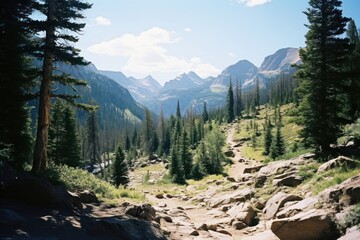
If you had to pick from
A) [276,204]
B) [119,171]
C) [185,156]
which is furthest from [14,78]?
[185,156]

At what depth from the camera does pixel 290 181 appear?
20.7m

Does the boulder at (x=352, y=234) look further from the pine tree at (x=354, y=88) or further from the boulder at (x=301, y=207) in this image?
the pine tree at (x=354, y=88)

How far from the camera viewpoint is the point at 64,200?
13758 mm

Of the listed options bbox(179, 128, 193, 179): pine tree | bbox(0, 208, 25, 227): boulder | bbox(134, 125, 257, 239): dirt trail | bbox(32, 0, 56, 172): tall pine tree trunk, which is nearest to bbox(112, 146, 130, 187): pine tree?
bbox(179, 128, 193, 179): pine tree

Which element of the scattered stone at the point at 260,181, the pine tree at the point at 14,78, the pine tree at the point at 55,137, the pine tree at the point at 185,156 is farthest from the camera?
the pine tree at the point at 185,156

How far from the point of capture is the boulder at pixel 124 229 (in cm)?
1148

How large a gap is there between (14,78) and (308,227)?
20139mm

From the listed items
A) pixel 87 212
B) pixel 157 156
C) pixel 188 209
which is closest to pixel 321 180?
pixel 188 209

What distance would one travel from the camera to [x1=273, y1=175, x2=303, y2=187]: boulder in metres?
20.3

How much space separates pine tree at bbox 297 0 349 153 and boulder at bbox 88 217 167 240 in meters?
16.7

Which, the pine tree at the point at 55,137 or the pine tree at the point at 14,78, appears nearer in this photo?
the pine tree at the point at 14,78

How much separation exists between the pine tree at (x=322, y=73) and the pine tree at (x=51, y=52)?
663 inches

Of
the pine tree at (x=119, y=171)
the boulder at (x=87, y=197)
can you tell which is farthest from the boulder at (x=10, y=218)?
the pine tree at (x=119, y=171)

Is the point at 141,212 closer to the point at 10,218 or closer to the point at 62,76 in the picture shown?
the point at 10,218
